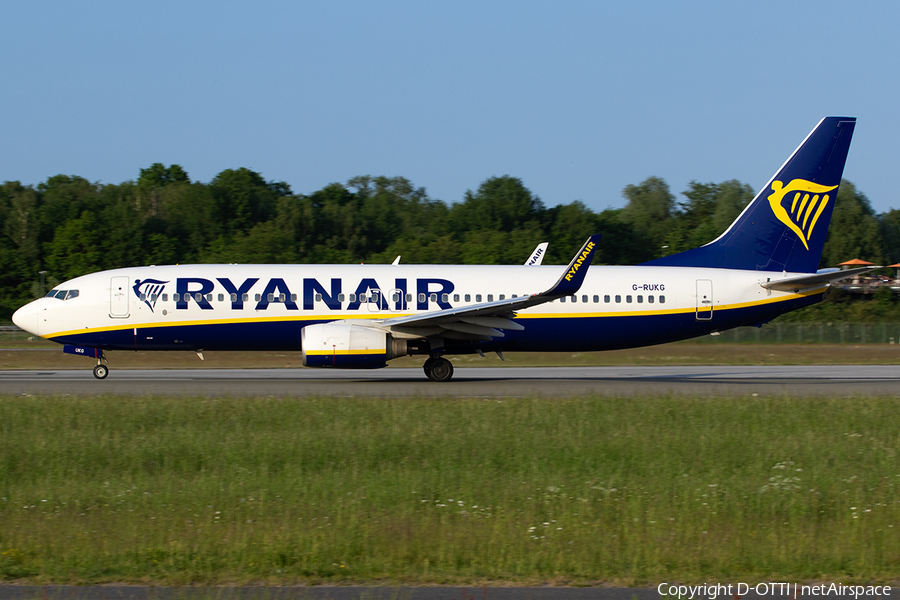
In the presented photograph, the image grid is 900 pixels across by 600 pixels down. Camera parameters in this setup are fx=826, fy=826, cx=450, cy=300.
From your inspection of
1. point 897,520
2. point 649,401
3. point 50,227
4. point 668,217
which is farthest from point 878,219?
point 897,520

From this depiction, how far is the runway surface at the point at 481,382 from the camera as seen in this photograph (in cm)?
1952

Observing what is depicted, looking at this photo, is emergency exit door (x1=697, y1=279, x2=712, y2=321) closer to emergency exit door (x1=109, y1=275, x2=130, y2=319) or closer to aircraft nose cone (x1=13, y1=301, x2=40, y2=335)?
emergency exit door (x1=109, y1=275, x2=130, y2=319)

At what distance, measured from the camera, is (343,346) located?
20.7 metres

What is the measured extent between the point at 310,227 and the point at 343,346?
64.2 m

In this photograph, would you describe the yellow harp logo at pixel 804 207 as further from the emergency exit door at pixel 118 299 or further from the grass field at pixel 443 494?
the emergency exit door at pixel 118 299

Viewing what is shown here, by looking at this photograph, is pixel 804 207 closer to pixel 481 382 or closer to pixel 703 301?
pixel 703 301

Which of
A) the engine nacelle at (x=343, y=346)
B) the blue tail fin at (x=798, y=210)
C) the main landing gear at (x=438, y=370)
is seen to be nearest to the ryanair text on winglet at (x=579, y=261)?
the main landing gear at (x=438, y=370)

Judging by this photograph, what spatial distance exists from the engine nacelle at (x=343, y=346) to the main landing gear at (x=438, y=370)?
6.48 ft

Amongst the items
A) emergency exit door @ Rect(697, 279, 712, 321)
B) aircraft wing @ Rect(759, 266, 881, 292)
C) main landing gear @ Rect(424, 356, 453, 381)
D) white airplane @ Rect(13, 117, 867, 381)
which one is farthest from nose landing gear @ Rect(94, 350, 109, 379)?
aircraft wing @ Rect(759, 266, 881, 292)

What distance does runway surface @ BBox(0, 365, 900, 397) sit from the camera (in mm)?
19516

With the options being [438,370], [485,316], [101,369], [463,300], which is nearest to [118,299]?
[101,369]

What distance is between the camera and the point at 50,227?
2891 inches

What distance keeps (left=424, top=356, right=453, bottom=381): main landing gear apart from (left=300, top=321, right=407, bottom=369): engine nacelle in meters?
1.98
